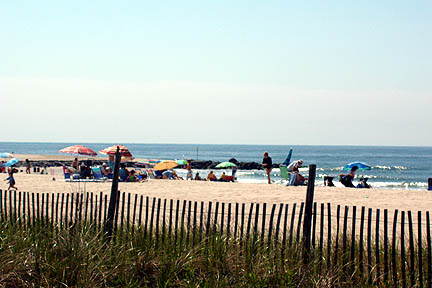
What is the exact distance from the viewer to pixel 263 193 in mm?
17172

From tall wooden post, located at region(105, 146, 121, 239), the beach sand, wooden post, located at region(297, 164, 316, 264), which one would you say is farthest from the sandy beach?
wooden post, located at region(297, 164, 316, 264)

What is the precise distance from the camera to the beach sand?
14.9 metres

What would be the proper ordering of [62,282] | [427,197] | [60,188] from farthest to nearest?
[60,188]
[427,197]
[62,282]

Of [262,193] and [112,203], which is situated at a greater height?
[112,203]

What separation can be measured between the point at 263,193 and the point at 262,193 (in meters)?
0.03

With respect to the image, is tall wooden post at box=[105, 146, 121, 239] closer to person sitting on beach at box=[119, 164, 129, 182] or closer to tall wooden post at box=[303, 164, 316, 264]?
tall wooden post at box=[303, 164, 316, 264]

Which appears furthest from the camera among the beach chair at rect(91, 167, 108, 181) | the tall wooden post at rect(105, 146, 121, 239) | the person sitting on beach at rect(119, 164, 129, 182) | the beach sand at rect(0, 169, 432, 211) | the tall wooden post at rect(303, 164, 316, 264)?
the beach chair at rect(91, 167, 108, 181)

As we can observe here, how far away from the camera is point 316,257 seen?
254 inches

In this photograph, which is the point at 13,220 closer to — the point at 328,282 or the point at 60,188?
the point at 328,282

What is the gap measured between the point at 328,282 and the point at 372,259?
879 mm

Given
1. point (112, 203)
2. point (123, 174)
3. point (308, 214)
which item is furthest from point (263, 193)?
point (308, 214)

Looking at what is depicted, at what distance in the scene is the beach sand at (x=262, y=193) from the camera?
48.9 feet

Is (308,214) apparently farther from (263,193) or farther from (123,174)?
(123,174)

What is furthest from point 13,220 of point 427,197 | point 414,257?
point 427,197
